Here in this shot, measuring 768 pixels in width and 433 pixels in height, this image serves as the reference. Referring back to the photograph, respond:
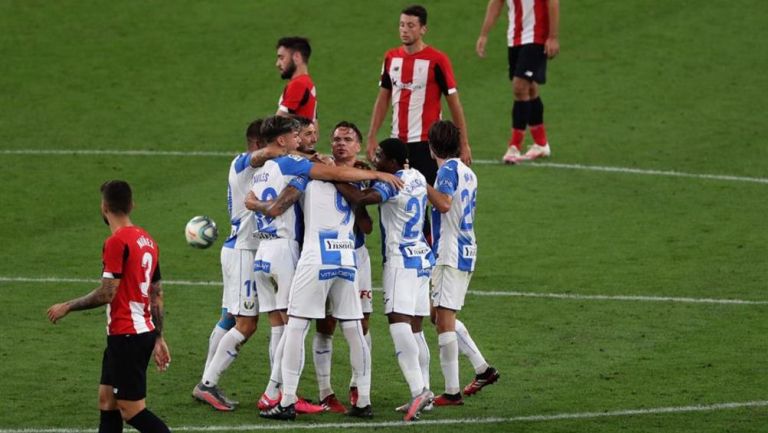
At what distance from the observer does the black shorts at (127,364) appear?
1064 cm

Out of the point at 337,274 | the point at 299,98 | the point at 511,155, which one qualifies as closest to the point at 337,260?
the point at 337,274

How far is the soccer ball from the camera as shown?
12.9m

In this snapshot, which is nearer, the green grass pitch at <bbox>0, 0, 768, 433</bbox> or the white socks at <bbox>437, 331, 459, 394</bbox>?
the white socks at <bbox>437, 331, 459, 394</bbox>

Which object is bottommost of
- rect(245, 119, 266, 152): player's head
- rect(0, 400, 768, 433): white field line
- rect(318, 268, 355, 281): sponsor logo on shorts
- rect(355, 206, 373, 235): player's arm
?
rect(0, 400, 768, 433): white field line

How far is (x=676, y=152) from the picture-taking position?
73.0 ft

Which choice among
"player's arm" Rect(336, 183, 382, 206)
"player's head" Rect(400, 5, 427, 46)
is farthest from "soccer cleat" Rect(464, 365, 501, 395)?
"player's head" Rect(400, 5, 427, 46)

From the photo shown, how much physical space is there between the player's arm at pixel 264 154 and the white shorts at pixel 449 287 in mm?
1675

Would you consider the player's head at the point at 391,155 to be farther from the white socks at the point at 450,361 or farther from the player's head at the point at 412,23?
the player's head at the point at 412,23

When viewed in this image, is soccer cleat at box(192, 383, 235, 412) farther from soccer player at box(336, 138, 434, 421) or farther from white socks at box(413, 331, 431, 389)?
white socks at box(413, 331, 431, 389)

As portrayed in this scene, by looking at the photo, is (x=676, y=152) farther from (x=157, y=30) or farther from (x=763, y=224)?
(x=157, y=30)

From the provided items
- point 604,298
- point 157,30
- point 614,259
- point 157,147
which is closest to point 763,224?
point 614,259

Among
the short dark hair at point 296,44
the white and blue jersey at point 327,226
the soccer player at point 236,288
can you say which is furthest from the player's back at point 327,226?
the short dark hair at point 296,44

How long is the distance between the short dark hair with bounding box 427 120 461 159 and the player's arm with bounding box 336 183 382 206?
92 cm

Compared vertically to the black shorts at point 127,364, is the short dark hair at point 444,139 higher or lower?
higher
